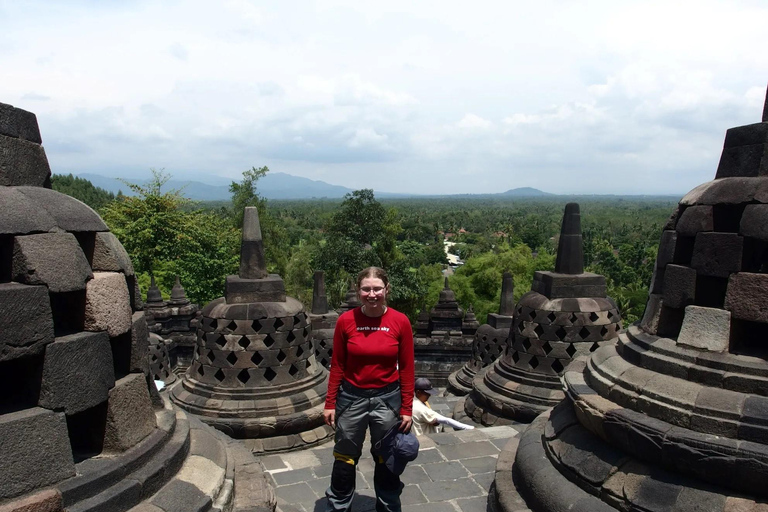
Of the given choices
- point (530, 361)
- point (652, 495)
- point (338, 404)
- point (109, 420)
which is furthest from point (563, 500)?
A: point (530, 361)

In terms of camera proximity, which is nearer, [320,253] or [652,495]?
[652,495]

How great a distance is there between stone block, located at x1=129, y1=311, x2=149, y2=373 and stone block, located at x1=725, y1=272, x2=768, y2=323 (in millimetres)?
3243

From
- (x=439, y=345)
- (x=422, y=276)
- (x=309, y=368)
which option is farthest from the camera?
(x=422, y=276)

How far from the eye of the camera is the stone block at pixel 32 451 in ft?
7.29

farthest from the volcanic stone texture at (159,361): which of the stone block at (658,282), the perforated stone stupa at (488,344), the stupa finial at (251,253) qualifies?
the stone block at (658,282)

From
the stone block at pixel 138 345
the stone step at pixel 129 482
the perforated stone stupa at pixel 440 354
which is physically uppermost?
the stone block at pixel 138 345

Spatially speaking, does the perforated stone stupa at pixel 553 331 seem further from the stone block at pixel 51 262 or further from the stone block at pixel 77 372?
the stone block at pixel 51 262

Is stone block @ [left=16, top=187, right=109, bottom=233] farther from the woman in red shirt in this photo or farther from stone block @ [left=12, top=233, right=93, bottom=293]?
the woman in red shirt

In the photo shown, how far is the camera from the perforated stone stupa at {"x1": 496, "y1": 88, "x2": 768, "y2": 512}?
2600mm

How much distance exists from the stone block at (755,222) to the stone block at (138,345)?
3.35 meters

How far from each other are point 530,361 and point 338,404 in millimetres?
3869

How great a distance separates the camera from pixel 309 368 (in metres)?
6.48

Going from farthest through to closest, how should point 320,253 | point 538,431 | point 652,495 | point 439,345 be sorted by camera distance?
point 320,253
point 439,345
point 538,431
point 652,495

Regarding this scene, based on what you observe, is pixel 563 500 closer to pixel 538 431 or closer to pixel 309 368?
pixel 538 431
